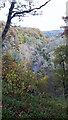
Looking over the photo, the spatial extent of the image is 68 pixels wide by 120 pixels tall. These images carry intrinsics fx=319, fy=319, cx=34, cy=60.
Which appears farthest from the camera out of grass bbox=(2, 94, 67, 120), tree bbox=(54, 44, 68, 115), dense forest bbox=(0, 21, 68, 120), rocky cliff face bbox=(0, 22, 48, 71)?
rocky cliff face bbox=(0, 22, 48, 71)

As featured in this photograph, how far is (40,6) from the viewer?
1108 cm

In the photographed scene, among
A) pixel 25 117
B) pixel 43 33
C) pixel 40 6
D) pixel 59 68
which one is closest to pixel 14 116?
pixel 25 117

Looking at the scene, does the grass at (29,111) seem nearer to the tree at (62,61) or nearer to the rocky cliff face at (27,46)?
the tree at (62,61)

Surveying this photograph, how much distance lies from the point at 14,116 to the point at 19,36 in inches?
587

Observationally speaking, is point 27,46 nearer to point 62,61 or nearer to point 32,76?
point 32,76

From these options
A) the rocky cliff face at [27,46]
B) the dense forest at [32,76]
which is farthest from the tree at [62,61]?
the rocky cliff face at [27,46]

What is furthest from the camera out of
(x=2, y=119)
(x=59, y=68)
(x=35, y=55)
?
(x=35, y=55)

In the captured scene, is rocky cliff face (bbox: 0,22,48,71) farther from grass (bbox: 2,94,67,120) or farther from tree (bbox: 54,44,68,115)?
grass (bbox: 2,94,67,120)

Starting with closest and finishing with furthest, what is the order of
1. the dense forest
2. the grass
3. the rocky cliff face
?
the grass < the dense forest < the rocky cliff face

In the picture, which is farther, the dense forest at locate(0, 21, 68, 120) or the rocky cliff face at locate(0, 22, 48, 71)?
the rocky cliff face at locate(0, 22, 48, 71)

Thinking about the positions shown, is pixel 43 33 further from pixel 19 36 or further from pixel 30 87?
pixel 30 87

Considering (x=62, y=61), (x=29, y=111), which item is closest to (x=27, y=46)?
(x=62, y=61)


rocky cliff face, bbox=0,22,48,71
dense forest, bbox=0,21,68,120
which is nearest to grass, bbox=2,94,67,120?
dense forest, bbox=0,21,68,120

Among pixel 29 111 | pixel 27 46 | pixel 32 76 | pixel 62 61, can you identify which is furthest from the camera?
pixel 27 46
